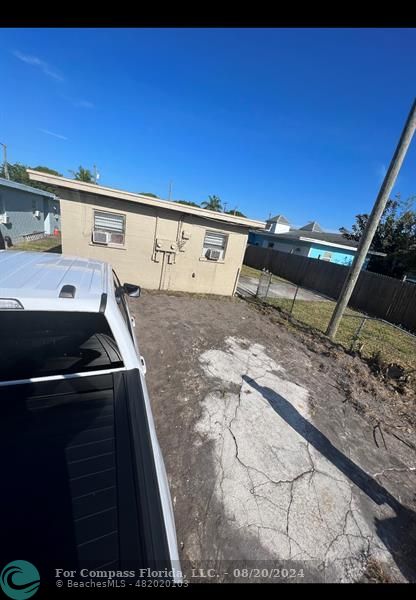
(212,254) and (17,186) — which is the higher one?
(17,186)

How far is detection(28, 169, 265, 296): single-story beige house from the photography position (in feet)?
23.5

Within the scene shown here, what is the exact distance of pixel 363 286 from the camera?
11664 millimetres

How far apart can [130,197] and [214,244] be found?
11.0ft

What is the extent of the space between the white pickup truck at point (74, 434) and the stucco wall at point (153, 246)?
5.85 meters

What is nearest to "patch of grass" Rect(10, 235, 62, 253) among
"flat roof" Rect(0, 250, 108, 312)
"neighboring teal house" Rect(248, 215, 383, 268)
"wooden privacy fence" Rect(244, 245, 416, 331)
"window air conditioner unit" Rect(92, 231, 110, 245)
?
"window air conditioner unit" Rect(92, 231, 110, 245)

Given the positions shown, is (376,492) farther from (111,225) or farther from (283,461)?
(111,225)

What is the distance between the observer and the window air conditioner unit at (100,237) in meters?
7.47

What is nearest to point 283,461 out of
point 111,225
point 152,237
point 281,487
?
point 281,487

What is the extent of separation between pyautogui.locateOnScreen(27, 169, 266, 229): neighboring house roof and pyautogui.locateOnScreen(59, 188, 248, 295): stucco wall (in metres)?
0.24

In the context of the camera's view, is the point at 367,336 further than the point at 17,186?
No

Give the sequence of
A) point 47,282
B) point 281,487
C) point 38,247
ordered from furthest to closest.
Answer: point 38,247
point 281,487
point 47,282

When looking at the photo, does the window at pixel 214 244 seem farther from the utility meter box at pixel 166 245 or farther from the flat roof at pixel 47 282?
the flat roof at pixel 47 282

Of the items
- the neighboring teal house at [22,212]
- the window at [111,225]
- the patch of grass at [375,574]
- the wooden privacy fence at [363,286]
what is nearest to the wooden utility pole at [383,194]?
the patch of grass at [375,574]

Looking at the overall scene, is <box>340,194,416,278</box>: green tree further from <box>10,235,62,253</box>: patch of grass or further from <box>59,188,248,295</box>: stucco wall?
<box>10,235,62,253</box>: patch of grass
